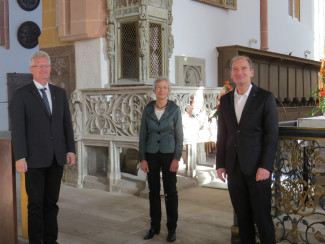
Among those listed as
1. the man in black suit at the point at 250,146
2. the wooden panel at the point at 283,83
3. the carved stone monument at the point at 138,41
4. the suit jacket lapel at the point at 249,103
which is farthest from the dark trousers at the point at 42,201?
the wooden panel at the point at 283,83

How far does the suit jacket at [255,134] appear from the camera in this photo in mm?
3000

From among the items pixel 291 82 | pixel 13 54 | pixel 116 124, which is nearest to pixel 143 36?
pixel 116 124

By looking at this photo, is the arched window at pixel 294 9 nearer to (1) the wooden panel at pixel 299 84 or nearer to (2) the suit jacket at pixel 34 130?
(1) the wooden panel at pixel 299 84

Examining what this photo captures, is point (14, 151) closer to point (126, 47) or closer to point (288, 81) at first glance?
point (126, 47)

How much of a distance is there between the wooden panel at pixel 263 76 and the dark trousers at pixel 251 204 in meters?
6.99

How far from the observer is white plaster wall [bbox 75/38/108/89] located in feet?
25.1

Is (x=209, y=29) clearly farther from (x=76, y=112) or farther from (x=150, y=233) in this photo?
(x=150, y=233)

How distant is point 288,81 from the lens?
36.9 feet

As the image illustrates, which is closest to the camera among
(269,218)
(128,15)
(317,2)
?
(269,218)

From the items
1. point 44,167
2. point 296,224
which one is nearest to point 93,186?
point 44,167

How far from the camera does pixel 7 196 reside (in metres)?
3.64

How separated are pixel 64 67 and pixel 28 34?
20.0ft

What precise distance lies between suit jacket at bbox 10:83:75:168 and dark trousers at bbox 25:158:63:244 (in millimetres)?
97

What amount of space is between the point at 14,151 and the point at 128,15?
4.42 meters
